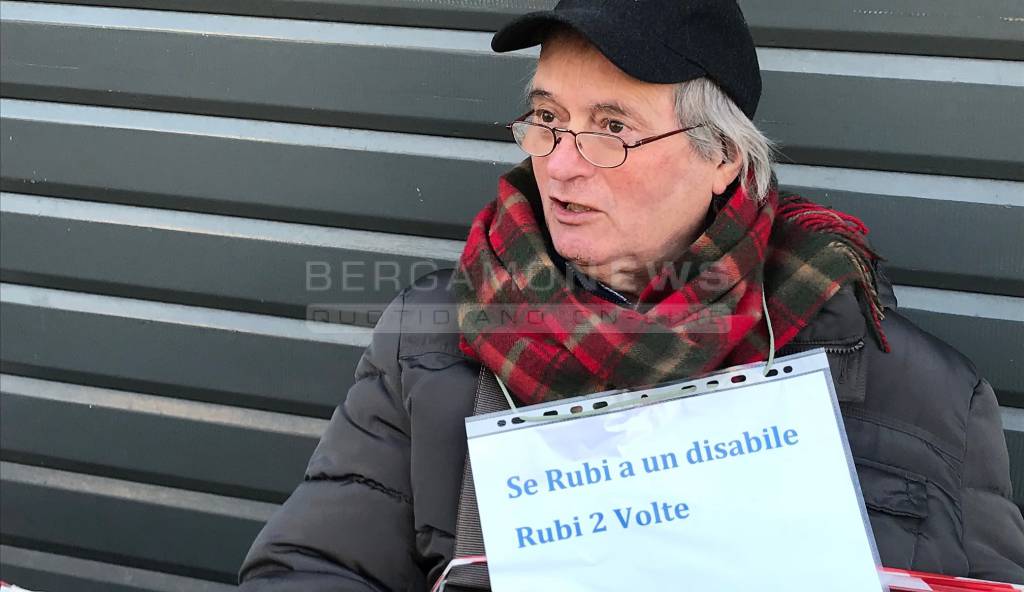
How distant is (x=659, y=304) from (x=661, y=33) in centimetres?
51

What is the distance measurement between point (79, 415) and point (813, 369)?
7.38 feet

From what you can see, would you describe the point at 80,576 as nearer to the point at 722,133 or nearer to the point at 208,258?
the point at 208,258

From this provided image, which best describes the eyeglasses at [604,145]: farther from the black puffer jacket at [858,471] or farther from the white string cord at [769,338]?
the black puffer jacket at [858,471]

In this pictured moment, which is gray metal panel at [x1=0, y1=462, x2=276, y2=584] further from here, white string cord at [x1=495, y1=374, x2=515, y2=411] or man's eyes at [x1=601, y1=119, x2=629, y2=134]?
man's eyes at [x1=601, y1=119, x2=629, y2=134]

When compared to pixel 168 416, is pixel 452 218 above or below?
above

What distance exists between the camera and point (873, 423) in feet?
5.92

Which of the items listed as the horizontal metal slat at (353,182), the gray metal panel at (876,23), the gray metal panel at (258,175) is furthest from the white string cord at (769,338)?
the gray metal panel at (258,175)

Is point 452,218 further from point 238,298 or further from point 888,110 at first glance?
point 888,110

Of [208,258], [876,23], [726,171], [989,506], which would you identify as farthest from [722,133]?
[208,258]

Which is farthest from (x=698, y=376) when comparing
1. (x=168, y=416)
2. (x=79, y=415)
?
(x=79, y=415)

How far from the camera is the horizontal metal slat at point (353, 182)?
7.59 feet

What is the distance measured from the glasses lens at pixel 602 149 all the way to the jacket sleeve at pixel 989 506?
2.77 ft

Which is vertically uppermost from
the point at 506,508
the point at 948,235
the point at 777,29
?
the point at 777,29

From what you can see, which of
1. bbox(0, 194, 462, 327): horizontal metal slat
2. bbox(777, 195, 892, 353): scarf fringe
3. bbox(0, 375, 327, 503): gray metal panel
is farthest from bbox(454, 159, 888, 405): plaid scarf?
bbox(0, 375, 327, 503): gray metal panel
